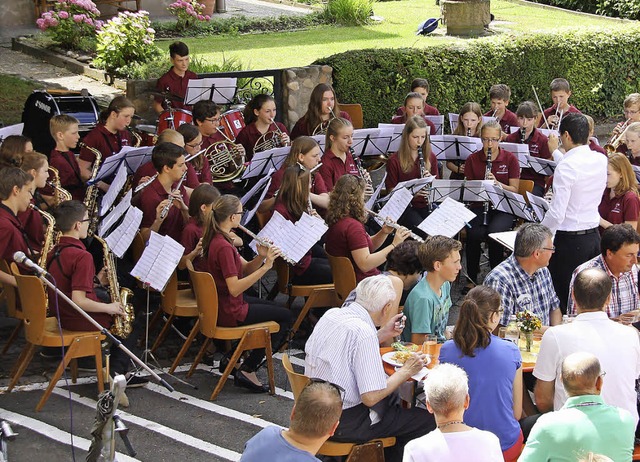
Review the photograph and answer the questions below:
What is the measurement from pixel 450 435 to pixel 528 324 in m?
1.84

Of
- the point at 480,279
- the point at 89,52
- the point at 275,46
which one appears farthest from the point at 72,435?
the point at 275,46

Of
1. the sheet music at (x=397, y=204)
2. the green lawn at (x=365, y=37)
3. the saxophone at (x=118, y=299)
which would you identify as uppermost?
the green lawn at (x=365, y=37)

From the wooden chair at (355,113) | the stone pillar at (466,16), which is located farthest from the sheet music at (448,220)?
the stone pillar at (466,16)

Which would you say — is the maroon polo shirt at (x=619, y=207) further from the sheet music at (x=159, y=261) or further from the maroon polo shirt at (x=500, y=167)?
the sheet music at (x=159, y=261)

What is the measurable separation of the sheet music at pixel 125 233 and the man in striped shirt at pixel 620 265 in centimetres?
Result: 330

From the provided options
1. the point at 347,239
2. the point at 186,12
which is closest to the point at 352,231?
the point at 347,239

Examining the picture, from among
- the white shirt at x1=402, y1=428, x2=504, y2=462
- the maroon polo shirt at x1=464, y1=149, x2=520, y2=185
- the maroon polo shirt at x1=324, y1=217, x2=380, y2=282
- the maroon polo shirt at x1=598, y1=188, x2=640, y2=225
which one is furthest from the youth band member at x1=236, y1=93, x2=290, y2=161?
the white shirt at x1=402, y1=428, x2=504, y2=462

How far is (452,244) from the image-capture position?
267 inches

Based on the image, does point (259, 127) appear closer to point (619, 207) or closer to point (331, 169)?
point (331, 169)

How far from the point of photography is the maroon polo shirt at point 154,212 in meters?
8.29

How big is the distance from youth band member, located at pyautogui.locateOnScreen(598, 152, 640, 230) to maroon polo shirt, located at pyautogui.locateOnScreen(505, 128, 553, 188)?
1833 millimetres

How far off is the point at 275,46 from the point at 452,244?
42.3 feet

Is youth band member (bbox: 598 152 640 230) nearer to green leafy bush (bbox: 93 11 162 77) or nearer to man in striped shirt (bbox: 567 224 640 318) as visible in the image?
Result: man in striped shirt (bbox: 567 224 640 318)

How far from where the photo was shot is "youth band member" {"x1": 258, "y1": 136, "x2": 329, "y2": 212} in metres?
8.85
